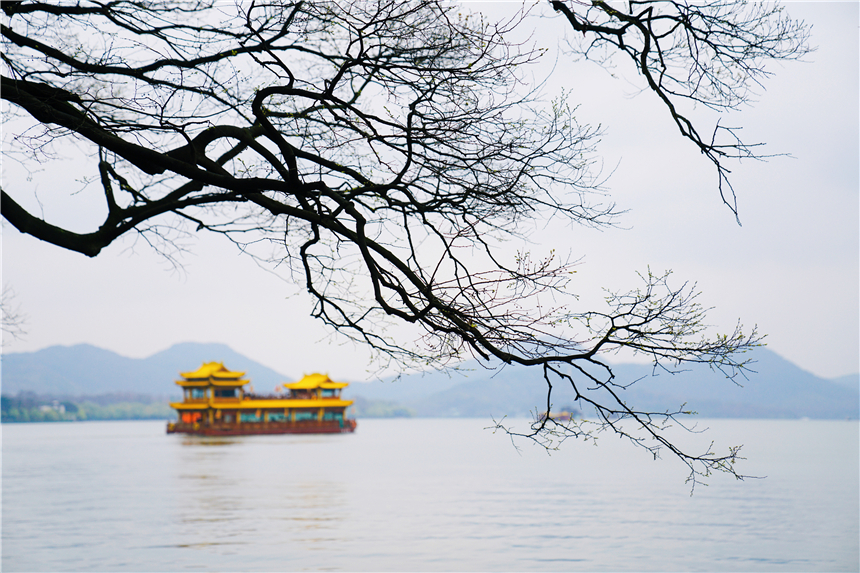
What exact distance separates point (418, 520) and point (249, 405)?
45.0 metres

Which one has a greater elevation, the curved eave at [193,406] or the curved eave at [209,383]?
the curved eave at [209,383]

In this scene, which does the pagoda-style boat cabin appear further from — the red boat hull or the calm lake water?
the calm lake water

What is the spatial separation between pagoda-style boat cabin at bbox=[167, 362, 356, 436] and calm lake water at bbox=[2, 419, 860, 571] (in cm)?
2344

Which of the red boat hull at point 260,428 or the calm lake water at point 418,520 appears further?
the red boat hull at point 260,428

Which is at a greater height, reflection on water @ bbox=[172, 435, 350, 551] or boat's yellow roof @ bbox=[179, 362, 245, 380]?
boat's yellow roof @ bbox=[179, 362, 245, 380]

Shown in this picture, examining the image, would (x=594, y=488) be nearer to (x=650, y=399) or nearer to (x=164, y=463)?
(x=164, y=463)

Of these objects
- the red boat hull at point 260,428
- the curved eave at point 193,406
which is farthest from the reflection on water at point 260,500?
the curved eave at point 193,406

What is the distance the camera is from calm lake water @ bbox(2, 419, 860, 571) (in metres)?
15.8

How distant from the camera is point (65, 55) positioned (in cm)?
490

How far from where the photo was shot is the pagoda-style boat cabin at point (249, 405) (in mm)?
62438

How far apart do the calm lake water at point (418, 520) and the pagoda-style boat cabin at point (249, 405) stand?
2344 centimetres

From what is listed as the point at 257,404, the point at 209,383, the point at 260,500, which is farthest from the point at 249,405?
the point at 260,500

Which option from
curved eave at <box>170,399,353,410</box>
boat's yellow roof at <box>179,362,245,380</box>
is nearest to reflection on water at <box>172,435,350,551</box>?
boat's yellow roof at <box>179,362,245,380</box>

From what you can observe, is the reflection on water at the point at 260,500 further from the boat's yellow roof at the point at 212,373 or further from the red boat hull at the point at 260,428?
the red boat hull at the point at 260,428
